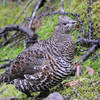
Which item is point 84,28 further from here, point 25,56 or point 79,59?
point 25,56

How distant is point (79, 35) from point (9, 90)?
1.96 metres

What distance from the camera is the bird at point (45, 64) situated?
3057mm

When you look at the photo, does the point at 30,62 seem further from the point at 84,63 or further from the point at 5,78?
the point at 84,63

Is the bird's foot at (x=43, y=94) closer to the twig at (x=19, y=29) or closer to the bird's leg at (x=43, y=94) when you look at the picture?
the bird's leg at (x=43, y=94)

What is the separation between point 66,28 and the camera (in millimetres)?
3465

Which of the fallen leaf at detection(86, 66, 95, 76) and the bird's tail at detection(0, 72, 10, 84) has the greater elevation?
the bird's tail at detection(0, 72, 10, 84)

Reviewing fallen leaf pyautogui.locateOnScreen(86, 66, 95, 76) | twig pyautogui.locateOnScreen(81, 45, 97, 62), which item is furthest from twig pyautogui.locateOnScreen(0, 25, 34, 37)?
fallen leaf pyautogui.locateOnScreen(86, 66, 95, 76)

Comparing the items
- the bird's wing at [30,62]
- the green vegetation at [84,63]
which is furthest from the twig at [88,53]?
the bird's wing at [30,62]

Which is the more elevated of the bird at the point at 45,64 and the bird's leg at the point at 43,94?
A: the bird at the point at 45,64

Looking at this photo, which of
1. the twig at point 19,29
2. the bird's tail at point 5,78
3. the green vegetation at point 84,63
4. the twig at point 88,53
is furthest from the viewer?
the twig at point 19,29

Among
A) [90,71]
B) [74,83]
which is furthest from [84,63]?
[74,83]

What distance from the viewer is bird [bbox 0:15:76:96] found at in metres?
3.06

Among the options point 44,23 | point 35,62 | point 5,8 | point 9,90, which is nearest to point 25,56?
point 35,62

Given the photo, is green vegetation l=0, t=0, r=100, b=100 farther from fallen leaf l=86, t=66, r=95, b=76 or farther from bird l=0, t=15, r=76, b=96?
bird l=0, t=15, r=76, b=96
